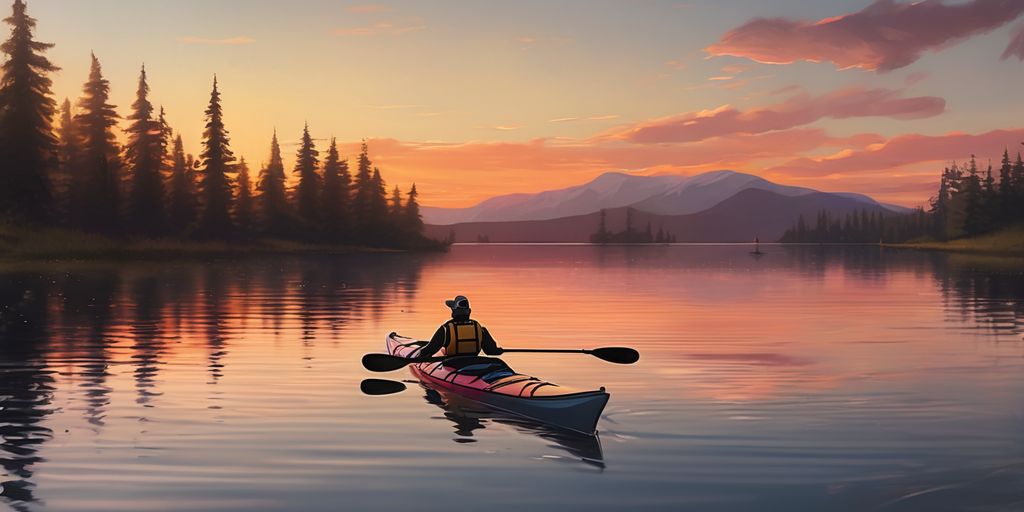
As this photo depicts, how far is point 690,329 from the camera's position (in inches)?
1238

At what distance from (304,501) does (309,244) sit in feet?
A: 362

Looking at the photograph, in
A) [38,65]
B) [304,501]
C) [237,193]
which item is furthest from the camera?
[237,193]

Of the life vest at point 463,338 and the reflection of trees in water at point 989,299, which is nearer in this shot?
the life vest at point 463,338

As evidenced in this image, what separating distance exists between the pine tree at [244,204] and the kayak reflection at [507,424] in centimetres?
8801

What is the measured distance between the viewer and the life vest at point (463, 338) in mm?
17531

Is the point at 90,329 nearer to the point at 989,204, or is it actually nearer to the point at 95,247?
the point at 95,247

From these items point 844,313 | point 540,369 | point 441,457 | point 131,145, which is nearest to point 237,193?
point 131,145

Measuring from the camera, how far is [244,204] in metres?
101

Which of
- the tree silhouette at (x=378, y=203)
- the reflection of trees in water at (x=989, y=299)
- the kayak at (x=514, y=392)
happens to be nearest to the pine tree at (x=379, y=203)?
the tree silhouette at (x=378, y=203)

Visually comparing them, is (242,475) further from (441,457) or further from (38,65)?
(38,65)

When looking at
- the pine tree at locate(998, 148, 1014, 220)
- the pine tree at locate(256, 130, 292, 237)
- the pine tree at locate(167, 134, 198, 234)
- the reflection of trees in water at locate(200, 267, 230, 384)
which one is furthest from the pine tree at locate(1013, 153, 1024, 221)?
the reflection of trees in water at locate(200, 267, 230, 384)

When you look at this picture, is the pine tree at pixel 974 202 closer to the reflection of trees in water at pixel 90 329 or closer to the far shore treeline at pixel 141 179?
the far shore treeline at pixel 141 179

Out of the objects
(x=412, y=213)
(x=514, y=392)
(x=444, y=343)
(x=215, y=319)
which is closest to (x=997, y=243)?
(x=412, y=213)

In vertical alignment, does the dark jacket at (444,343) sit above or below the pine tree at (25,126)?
below
